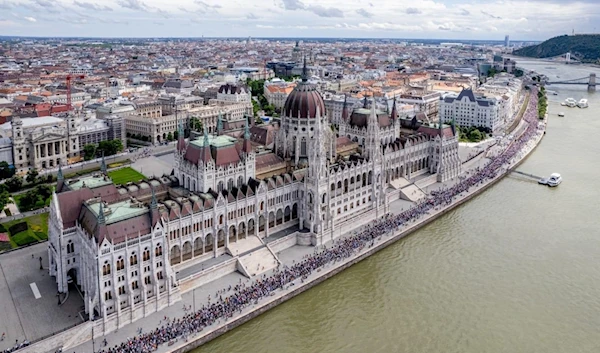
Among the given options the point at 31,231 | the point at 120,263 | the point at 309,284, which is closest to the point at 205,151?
the point at 120,263

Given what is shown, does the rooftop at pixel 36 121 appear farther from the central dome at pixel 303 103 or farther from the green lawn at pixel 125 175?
the central dome at pixel 303 103

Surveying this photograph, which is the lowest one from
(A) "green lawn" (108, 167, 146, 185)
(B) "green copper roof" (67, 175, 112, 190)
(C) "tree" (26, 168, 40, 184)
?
(A) "green lawn" (108, 167, 146, 185)

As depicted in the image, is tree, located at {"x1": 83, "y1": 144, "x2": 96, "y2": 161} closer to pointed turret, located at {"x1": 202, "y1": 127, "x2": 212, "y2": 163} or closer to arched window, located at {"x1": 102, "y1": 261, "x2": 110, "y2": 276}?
pointed turret, located at {"x1": 202, "y1": 127, "x2": 212, "y2": 163}

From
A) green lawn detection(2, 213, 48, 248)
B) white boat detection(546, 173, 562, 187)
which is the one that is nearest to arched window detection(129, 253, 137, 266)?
green lawn detection(2, 213, 48, 248)

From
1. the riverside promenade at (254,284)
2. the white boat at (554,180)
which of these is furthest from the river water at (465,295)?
the white boat at (554,180)

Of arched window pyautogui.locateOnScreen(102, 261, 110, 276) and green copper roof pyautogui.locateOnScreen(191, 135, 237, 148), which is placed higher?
green copper roof pyautogui.locateOnScreen(191, 135, 237, 148)
